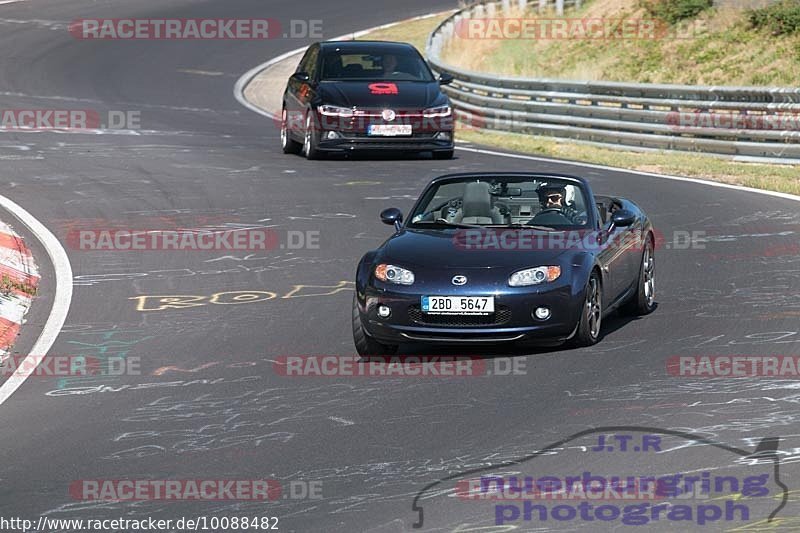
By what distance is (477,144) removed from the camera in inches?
1033

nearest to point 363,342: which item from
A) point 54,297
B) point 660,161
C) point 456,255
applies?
point 456,255

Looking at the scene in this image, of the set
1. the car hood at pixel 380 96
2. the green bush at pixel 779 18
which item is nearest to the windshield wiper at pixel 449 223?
the car hood at pixel 380 96

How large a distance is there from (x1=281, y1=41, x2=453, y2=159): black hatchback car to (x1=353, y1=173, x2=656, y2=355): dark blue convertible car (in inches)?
416

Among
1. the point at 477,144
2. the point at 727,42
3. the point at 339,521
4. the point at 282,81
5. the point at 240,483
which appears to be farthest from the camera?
the point at 282,81

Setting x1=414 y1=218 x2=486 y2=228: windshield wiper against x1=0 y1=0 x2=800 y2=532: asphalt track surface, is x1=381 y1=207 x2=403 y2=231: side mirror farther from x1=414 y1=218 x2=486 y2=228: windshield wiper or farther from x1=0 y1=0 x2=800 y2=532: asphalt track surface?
x1=0 y1=0 x2=800 y2=532: asphalt track surface

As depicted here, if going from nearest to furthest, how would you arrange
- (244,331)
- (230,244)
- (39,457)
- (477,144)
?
(39,457)
(244,331)
(230,244)
(477,144)

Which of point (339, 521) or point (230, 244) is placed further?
point (230, 244)

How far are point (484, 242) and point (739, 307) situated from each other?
8.08 ft

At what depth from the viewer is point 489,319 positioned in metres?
10.6

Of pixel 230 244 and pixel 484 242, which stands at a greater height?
pixel 484 242

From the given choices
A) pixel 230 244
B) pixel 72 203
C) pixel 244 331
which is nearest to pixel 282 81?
pixel 72 203

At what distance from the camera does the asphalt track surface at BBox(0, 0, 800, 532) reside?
7750mm

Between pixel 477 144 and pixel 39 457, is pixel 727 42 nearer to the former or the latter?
pixel 477 144

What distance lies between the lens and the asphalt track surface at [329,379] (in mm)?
7750
